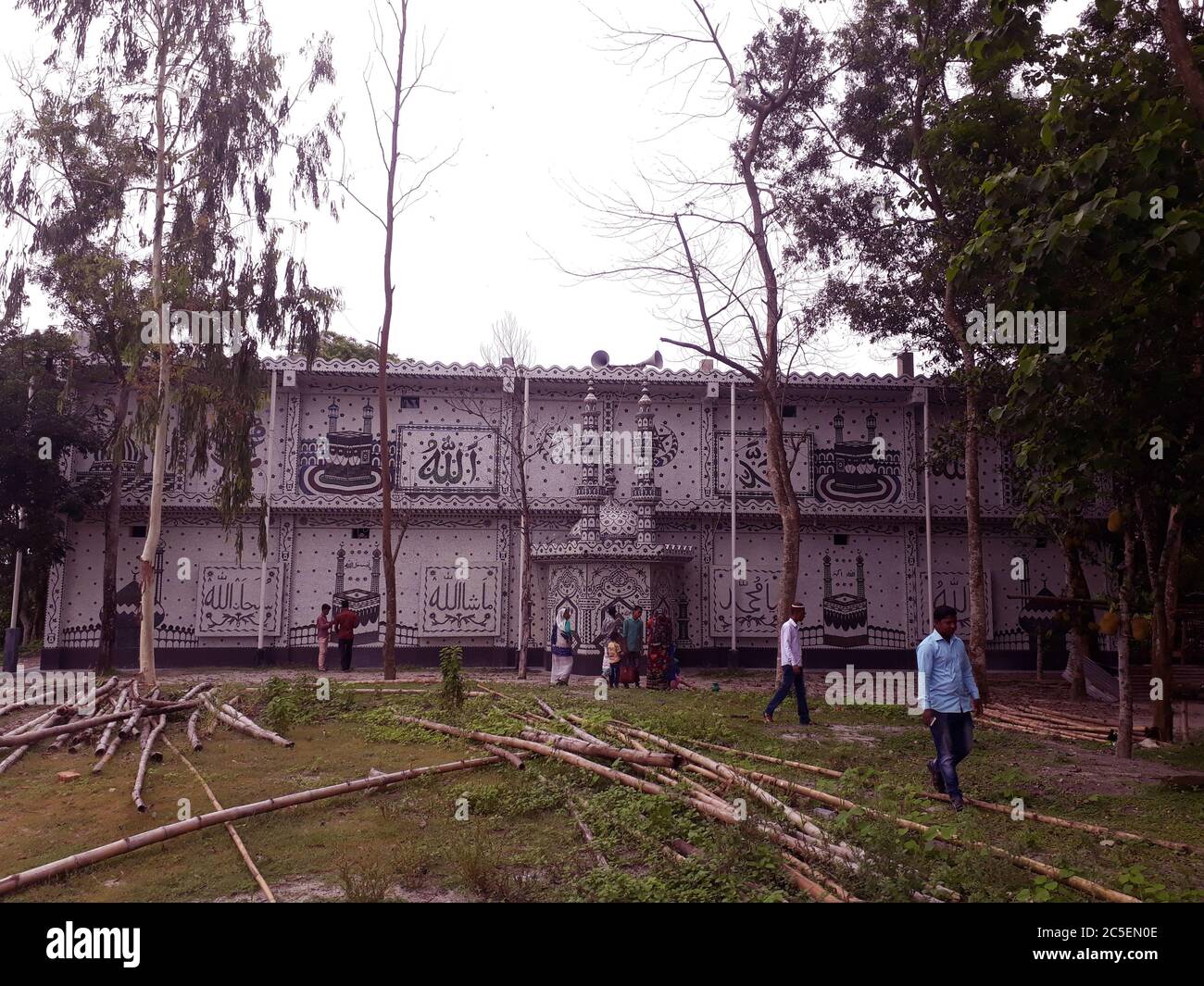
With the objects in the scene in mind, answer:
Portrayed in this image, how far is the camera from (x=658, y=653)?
17109mm

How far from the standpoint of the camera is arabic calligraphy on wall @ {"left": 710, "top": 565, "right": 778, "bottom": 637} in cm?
2178

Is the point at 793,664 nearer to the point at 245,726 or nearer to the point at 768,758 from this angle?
the point at 768,758

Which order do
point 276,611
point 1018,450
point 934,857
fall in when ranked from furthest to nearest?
point 276,611
point 1018,450
point 934,857

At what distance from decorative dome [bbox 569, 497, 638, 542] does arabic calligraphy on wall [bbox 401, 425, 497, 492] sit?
11.5ft

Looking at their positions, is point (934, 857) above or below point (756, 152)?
below

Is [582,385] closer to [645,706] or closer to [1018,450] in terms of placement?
[645,706]

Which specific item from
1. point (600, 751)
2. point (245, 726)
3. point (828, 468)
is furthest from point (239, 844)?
point (828, 468)

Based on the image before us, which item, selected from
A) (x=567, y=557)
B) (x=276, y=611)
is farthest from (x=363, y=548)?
(x=567, y=557)

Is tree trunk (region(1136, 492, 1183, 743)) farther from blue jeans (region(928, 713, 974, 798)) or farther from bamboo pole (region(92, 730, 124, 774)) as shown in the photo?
bamboo pole (region(92, 730, 124, 774))

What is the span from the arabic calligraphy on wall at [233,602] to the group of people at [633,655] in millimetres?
7552

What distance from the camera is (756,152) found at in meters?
16.7

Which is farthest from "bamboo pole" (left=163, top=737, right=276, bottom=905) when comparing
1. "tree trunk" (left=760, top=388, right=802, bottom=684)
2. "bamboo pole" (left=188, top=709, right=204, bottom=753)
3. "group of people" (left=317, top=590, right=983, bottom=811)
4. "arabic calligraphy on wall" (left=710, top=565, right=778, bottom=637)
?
"arabic calligraphy on wall" (left=710, top=565, right=778, bottom=637)
